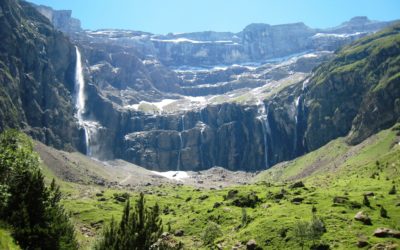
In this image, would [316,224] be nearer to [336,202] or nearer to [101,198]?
[336,202]

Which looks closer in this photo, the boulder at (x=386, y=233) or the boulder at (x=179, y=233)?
the boulder at (x=386, y=233)

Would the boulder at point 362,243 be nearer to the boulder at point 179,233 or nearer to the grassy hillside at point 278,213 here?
the grassy hillside at point 278,213

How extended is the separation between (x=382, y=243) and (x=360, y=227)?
1126 cm

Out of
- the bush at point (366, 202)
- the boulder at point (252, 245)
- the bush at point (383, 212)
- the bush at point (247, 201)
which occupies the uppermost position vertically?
the bush at point (247, 201)

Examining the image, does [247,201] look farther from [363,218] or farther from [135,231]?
[135,231]

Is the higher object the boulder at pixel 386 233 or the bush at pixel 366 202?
the bush at pixel 366 202

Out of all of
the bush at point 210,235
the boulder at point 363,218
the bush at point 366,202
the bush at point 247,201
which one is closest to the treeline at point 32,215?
the bush at point 210,235

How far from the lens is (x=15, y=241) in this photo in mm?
46781

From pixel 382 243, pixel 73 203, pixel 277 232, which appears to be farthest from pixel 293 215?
pixel 73 203

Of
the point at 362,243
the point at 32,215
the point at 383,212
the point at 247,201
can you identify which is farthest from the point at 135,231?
the point at 247,201

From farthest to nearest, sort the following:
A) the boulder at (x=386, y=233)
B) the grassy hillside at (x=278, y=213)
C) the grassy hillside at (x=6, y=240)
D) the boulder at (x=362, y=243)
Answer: the grassy hillside at (x=278, y=213), the boulder at (x=386, y=233), the boulder at (x=362, y=243), the grassy hillside at (x=6, y=240)

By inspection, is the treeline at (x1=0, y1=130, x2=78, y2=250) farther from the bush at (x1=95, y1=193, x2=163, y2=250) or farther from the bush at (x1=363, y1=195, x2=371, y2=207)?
the bush at (x1=363, y1=195, x2=371, y2=207)

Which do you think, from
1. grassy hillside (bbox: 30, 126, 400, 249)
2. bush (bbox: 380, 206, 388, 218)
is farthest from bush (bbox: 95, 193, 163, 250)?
bush (bbox: 380, 206, 388, 218)

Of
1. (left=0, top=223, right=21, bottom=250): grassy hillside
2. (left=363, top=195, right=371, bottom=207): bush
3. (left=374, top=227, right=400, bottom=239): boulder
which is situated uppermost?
(left=363, top=195, right=371, bottom=207): bush
